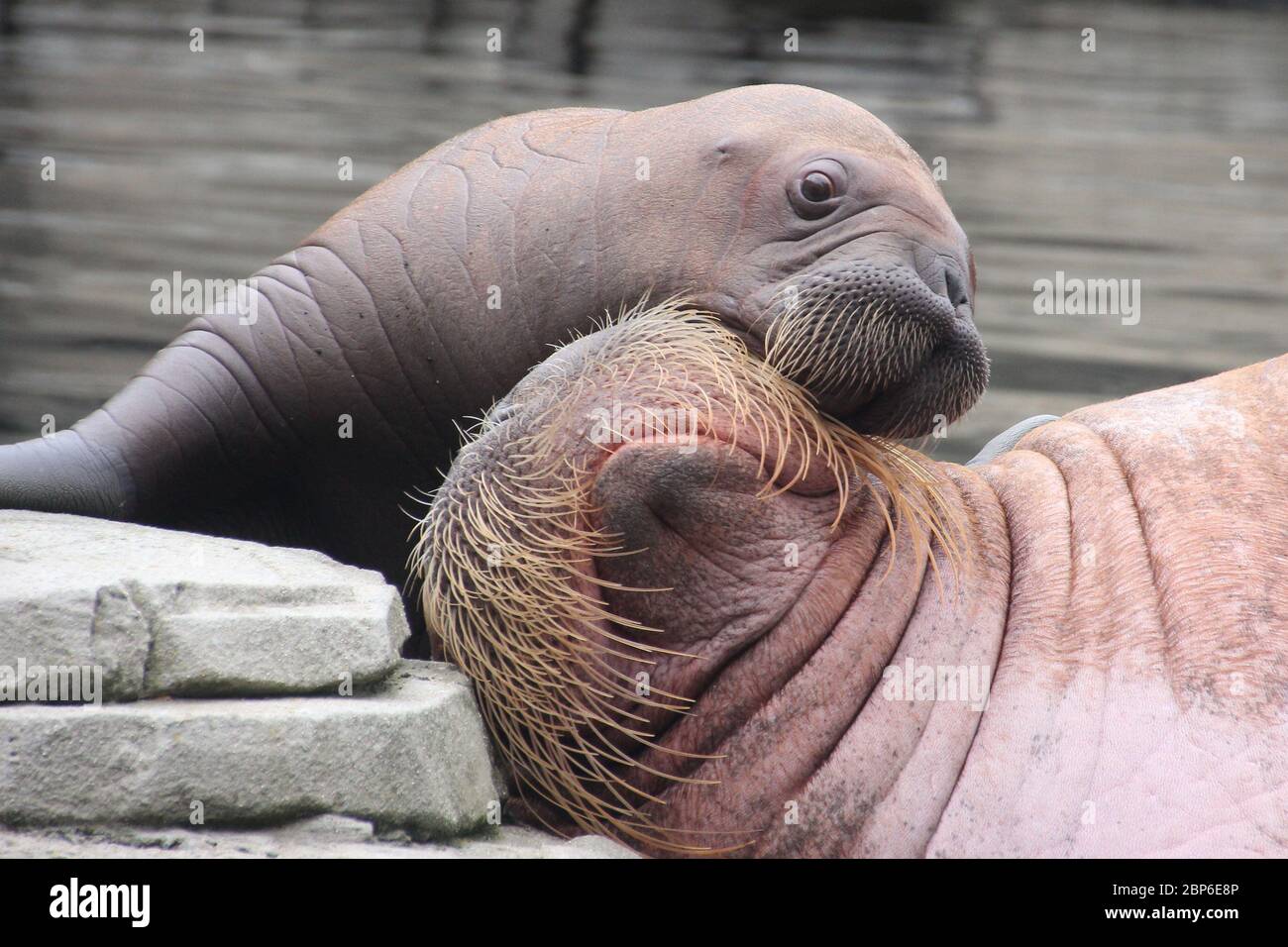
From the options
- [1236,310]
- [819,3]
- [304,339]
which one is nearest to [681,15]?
[819,3]

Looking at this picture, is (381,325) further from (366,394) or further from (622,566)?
(622,566)

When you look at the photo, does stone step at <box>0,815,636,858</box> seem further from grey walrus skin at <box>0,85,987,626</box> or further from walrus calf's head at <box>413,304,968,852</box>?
grey walrus skin at <box>0,85,987,626</box>

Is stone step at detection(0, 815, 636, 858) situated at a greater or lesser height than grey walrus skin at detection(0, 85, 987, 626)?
lesser

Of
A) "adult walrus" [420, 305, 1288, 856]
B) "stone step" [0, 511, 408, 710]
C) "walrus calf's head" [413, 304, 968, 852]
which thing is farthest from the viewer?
"walrus calf's head" [413, 304, 968, 852]

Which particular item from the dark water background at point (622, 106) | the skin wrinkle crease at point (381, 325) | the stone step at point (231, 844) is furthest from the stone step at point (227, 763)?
the dark water background at point (622, 106)

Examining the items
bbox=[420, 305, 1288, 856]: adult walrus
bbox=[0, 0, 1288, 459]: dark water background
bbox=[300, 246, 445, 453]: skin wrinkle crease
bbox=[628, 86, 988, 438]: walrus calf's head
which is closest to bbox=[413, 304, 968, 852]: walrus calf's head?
bbox=[420, 305, 1288, 856]: adult walrus

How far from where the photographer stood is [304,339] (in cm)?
438

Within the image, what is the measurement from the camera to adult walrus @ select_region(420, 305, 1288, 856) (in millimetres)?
3262

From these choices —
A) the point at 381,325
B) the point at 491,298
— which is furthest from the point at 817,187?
the point at 381,325

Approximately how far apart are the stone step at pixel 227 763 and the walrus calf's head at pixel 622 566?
0.36 metres

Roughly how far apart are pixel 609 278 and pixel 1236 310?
8079mm

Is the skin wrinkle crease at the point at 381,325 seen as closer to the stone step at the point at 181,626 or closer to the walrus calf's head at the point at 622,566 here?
the walrus calf's head at the point at 622,566

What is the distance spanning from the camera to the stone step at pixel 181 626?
119 inches

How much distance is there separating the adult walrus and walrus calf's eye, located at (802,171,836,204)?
17.1 inches
